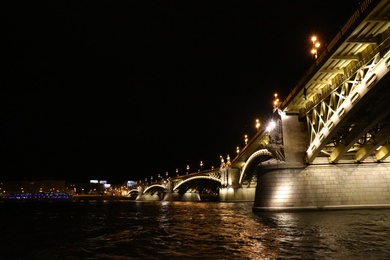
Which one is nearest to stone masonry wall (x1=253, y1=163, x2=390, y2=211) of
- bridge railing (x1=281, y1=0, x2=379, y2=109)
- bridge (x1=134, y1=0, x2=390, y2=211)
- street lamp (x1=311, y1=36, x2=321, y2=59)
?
bridge (x1=134, y1=0, x2=390, y2=211)

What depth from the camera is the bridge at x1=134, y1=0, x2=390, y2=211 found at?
1819 cm

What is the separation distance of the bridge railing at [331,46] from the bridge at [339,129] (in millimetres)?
47

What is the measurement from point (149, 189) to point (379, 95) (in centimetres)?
11338

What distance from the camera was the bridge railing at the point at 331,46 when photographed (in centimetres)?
1655

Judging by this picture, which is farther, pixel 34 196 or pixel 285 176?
pixel 34 196

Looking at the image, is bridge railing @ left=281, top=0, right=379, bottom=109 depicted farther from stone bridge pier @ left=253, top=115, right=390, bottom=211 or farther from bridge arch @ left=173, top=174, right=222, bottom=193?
bridge arch @ left=173, top=174, right=222, bottom=193

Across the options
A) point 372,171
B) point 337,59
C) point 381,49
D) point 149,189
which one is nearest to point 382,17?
point 381,49

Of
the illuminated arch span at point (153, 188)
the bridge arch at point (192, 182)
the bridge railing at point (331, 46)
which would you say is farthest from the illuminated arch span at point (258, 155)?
the illuminated arch span at point (153, 188)

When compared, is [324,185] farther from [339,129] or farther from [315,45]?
[315,45]

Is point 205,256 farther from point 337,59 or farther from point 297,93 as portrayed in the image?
point 297,93

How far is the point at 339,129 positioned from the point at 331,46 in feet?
19.5

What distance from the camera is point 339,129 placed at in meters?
22.8

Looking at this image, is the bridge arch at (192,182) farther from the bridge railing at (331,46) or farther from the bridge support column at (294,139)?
the bridge railing at (331,46)

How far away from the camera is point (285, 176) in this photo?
90.7 feet
